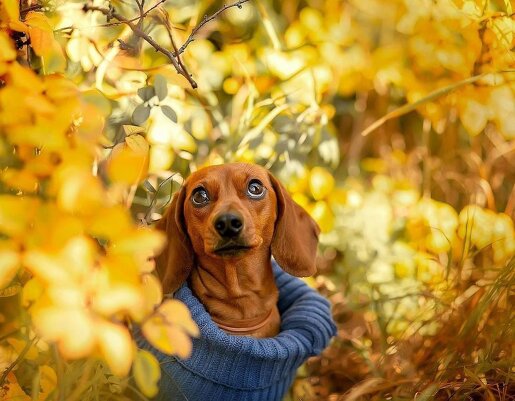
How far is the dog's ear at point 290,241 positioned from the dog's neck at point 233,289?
0.08 meters

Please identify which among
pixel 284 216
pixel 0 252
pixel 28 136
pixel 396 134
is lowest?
pixel 396 134

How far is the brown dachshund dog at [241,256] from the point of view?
6.13ft

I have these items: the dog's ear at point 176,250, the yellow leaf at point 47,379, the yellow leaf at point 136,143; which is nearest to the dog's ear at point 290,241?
the dog's ear at point 176,250

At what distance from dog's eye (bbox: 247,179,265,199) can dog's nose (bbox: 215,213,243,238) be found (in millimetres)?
161

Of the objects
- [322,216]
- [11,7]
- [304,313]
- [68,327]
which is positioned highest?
[11,7]

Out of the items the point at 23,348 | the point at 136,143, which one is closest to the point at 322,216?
the point at 136,143

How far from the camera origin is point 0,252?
107cm

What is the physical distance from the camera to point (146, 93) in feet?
6.23

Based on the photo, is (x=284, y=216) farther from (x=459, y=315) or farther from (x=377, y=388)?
(x=459, y=315)

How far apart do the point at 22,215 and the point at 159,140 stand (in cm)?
138

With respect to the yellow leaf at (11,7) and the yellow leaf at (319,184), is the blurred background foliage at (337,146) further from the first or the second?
the yellow leaf at (11,7)

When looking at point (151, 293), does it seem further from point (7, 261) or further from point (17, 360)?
point (17, 360)

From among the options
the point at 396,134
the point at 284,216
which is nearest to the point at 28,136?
the point at 284,216

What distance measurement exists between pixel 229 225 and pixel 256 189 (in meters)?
0.21
